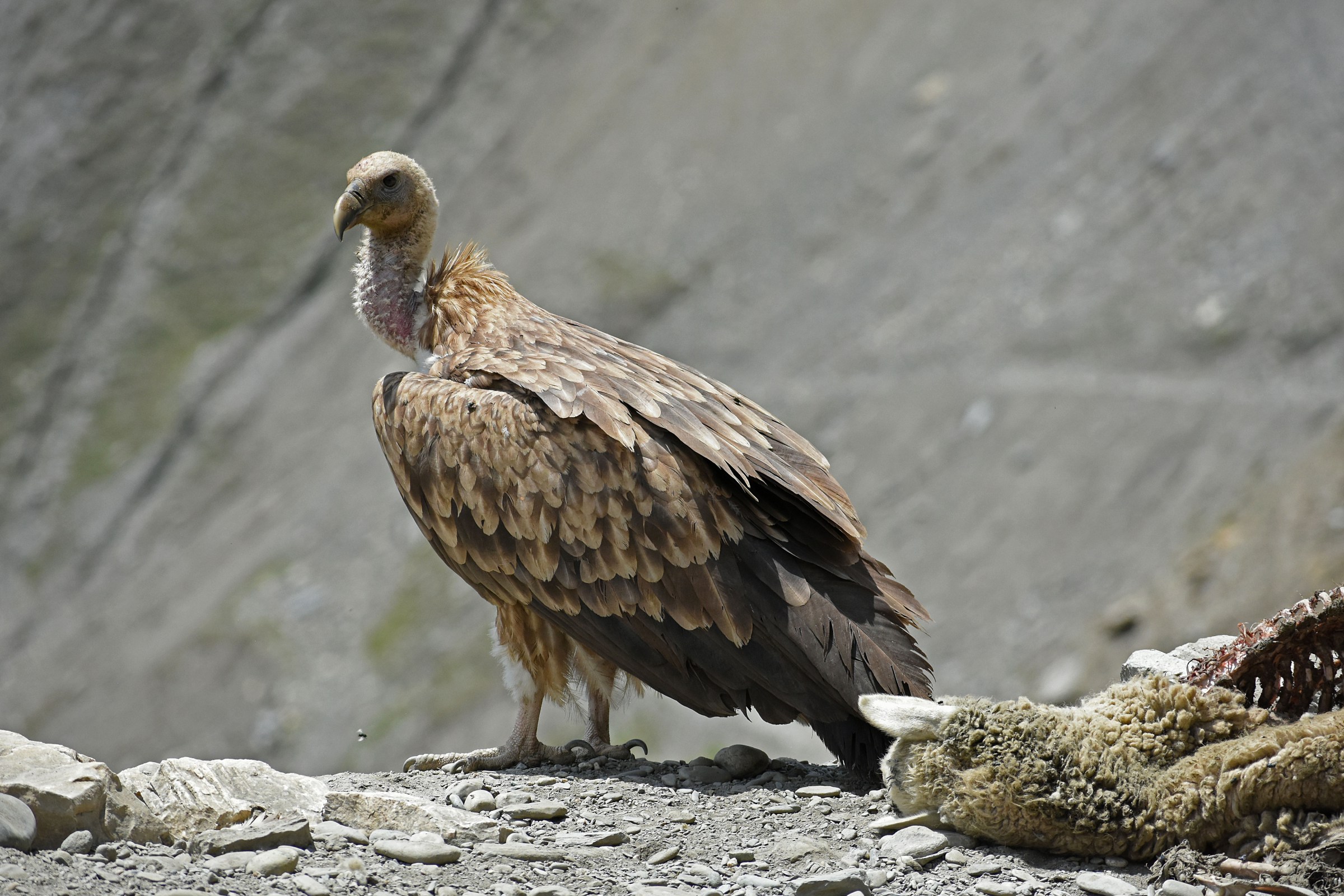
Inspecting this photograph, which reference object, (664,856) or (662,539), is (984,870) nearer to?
(664,856)

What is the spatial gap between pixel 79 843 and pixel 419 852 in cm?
137

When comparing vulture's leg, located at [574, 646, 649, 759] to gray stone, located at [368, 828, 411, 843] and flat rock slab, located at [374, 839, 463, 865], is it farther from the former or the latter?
flat rock slab, located at [374, 839, 463, 865]

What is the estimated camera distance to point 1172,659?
764 cm

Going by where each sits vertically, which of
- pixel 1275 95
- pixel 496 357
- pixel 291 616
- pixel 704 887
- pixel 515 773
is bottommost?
pixel 704 887

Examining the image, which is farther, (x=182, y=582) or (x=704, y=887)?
(x=182, y=582)

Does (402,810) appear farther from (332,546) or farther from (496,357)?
(332,546)

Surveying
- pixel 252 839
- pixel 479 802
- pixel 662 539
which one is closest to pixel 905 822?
pixel 662 539

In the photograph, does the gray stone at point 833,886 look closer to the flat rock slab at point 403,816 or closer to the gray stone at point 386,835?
the flat rock slab at point 403,816

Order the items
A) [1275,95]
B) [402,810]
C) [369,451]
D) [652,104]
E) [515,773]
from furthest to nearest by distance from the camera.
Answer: [652,104], [369,451], [1275,95], [515,773], [402,810]

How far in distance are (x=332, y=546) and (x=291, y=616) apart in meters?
1.85

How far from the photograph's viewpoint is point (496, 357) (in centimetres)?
817

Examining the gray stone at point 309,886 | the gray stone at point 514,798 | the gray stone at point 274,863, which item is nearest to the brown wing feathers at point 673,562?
the gray stone at point 514,798

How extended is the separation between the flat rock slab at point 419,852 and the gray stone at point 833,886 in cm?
149

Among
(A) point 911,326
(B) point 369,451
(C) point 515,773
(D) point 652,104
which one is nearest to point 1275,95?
(A) point 911,326
